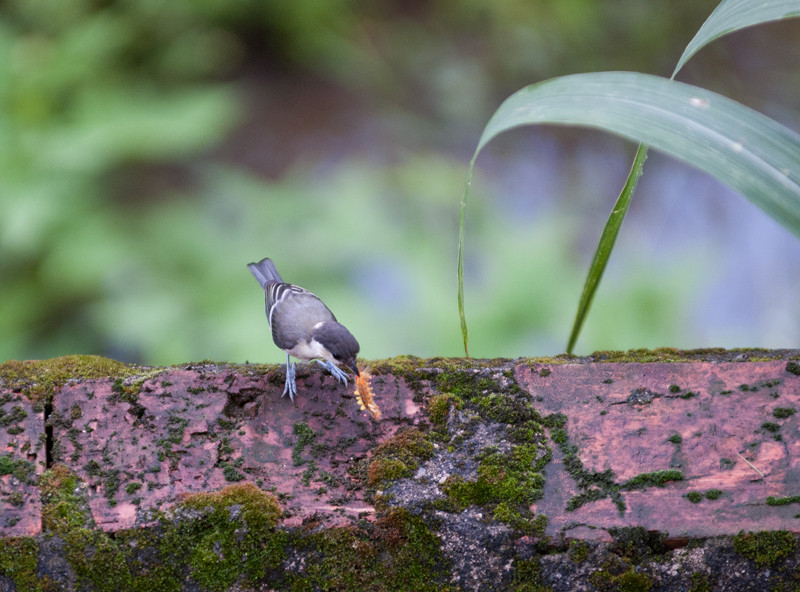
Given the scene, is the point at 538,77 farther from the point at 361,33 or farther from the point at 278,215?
the point at 278,215

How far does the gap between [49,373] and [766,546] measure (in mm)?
1486

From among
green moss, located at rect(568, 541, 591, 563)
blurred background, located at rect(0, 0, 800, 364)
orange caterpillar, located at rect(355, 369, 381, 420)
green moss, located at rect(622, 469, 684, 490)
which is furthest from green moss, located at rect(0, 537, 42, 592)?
blurred background, located at rect(0, 0, 800, 364)

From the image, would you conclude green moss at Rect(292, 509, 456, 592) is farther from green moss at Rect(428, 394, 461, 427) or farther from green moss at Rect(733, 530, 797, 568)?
green moss at Rect(733, 530, 797, 568)

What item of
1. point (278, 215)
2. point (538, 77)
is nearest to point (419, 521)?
point (278, 215)

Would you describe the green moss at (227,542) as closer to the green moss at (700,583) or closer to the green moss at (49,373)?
the green moss at (49,373)

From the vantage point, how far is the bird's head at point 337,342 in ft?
6.53

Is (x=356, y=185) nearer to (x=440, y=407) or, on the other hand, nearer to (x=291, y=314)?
(x=291, y=314)

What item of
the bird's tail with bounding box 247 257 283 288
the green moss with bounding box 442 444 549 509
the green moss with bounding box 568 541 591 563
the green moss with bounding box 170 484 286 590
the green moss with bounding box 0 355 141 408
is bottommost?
the green moss with bounding box 170 484 286 590

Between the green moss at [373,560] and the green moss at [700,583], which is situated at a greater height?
the green moss at [700,583]

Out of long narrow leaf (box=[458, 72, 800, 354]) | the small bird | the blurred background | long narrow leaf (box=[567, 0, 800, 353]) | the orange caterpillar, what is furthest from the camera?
the blurred background

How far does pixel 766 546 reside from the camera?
139cm

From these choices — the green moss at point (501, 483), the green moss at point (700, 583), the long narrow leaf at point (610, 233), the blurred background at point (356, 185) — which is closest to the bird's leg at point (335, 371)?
the green moss at point (501, 483)

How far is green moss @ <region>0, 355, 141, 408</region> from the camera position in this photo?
1650 mm

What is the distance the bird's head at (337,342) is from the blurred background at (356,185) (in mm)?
1615
